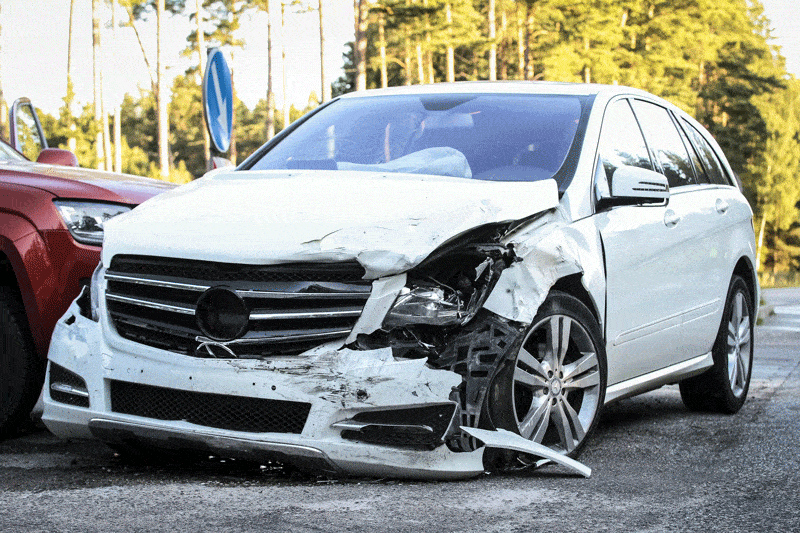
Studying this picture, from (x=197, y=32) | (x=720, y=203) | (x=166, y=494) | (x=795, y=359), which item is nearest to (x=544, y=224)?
(x=166, y=494)

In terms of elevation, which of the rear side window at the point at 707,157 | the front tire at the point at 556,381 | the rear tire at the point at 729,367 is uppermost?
the rear side window at the point at 707,157

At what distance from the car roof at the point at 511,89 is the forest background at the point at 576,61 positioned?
92.4 ft

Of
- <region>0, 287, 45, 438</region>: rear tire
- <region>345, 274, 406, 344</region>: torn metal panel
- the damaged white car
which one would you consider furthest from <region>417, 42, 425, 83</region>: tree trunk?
<region>345, 274, 406, 344</region>: torn metal panel

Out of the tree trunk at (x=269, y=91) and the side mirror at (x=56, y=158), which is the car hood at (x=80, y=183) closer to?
the side mirror at (x=56, y=158)

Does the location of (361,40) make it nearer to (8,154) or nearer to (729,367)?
(8,154)

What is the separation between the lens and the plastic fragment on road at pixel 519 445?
170 inches

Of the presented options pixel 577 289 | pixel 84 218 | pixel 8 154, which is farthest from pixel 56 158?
pixel 577 289

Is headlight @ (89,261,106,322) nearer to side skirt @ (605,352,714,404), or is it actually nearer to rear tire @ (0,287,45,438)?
rear tire @ (0,287,45,438)

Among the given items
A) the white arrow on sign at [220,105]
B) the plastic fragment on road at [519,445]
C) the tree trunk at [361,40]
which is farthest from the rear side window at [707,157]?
the tree trunk at [361,40]

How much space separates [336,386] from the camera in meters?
4.18

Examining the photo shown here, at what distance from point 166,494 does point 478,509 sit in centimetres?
108

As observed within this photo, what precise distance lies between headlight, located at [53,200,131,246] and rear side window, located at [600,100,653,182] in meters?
2.32

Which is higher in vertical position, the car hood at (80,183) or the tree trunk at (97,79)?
the car hood at (80,183)

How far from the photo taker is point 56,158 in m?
7.00
